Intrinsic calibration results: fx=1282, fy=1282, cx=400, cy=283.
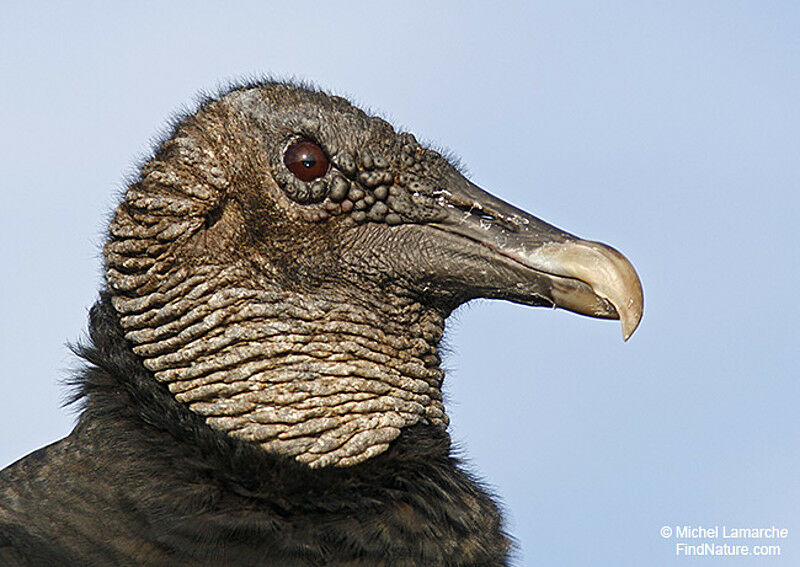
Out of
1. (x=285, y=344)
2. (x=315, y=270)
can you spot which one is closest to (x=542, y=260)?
(x=315, y=270)

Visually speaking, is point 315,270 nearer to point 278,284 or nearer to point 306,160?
point 278,284

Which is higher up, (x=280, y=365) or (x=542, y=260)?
(x=542, y=260)

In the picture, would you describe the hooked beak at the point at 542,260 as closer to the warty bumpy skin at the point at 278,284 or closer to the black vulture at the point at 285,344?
the black vulture at the point at 285,344

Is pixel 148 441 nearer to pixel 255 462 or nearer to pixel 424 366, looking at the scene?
pixel 255 462

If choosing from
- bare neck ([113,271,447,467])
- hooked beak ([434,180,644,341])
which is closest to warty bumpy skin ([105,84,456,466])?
bare neck ([113,271,447,467])

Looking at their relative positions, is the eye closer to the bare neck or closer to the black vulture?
the black vulture

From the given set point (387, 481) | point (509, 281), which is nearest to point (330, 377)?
point (387, 481)
